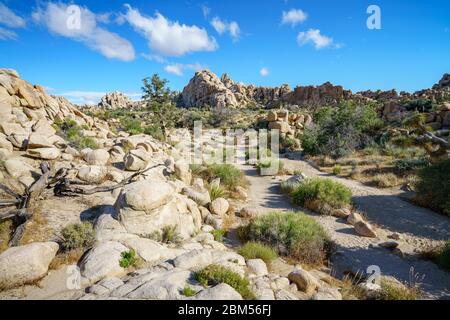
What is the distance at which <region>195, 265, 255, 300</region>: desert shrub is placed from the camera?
4105 millimetres

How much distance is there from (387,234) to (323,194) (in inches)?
90.5

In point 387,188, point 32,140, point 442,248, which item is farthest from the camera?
point 387,188

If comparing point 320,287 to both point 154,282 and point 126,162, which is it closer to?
point 154,282

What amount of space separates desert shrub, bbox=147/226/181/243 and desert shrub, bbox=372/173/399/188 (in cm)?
1019

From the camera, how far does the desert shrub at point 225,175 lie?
11594 millimetres

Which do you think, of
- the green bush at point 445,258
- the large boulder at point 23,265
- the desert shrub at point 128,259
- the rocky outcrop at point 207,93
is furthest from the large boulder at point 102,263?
the rocky outcrop at point 207,93

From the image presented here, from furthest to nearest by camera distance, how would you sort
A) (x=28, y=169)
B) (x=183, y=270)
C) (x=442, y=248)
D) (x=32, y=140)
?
(x=32, y=140) → (x=28, y=169) → (x=442, y=248) → (x=183, y=270)

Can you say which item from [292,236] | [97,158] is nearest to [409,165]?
[292,236]

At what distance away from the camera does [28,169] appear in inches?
319

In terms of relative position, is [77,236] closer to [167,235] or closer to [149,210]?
[149,210]

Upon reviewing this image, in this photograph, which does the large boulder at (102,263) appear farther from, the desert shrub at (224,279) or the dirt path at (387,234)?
the dirt path at (387,234)
